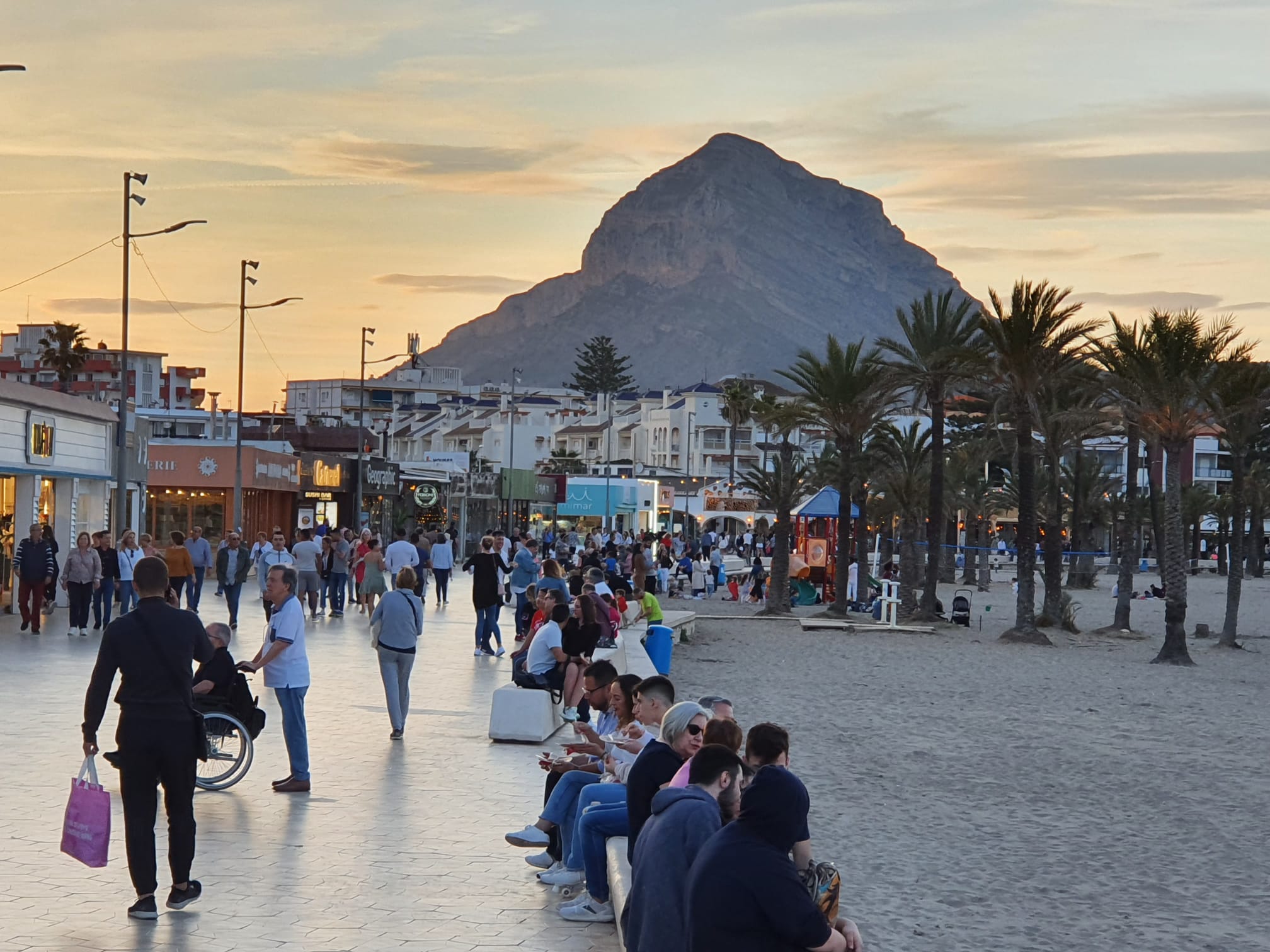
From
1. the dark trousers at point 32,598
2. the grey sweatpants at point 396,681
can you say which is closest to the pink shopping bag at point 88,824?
the grey sweatpants at point 396,681

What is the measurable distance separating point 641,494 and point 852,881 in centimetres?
8217

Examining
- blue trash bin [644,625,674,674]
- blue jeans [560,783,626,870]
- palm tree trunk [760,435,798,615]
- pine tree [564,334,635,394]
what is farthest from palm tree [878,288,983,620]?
pine tree [564,334,635,394]

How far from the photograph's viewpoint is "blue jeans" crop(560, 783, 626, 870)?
27.5 ft

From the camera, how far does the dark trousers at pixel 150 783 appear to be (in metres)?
7.64

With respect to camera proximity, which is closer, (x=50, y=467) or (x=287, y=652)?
(x=287, y=652)

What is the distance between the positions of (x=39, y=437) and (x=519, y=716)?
55.9ft

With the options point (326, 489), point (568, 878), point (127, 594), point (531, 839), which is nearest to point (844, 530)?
point (127, 594)

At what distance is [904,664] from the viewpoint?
2719cm

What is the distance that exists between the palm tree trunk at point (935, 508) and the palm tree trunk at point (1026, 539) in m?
3.04

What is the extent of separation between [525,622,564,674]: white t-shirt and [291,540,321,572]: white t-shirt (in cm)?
1301

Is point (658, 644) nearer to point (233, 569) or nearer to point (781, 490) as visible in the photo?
point (233, 569)

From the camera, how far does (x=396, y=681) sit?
1384cm

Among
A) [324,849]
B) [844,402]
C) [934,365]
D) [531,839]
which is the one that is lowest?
[324,849]

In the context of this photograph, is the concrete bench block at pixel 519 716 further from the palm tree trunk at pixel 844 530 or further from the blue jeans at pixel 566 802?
the palm tree trunk at pixel 844 530
